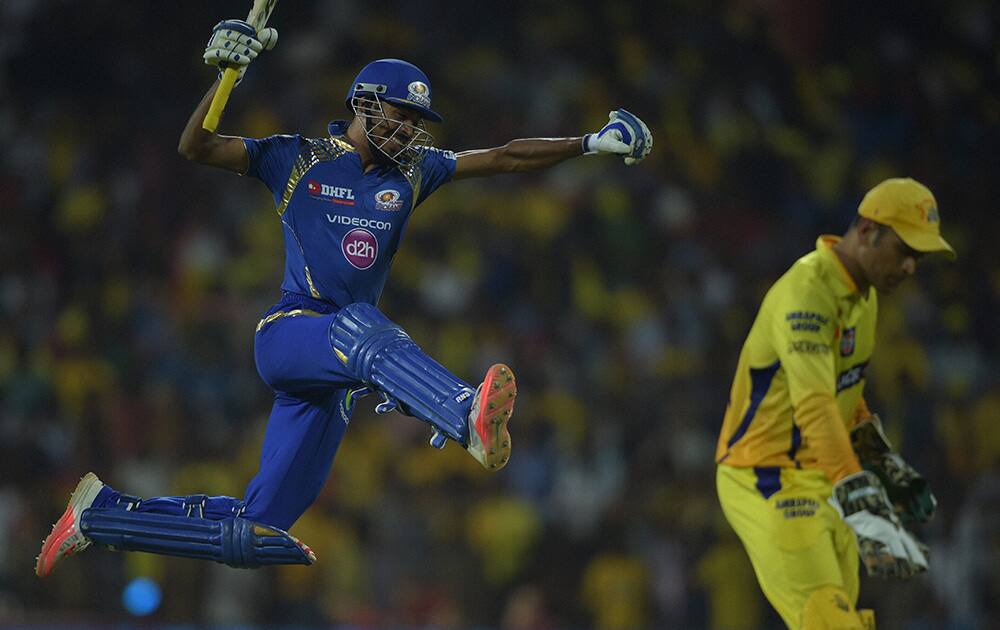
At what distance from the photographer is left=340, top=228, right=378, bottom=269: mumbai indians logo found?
5.74 m

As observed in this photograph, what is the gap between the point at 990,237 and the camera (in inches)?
453

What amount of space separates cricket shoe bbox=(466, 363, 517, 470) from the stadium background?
484cm

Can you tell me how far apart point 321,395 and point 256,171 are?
974 mm

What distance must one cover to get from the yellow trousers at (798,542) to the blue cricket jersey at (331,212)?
1.77m

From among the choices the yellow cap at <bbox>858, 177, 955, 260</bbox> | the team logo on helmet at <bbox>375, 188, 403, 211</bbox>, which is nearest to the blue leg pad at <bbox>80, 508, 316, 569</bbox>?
the team logo on helmet at <bbox>375, 188, 403, 211</bbox>

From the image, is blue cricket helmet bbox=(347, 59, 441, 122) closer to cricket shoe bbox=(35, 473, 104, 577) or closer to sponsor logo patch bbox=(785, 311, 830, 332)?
sponsor logo patch bbox=(785, 311, 830, 332)

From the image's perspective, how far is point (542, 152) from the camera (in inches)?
239

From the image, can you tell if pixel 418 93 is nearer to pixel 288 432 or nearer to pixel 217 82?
pixel 217 82

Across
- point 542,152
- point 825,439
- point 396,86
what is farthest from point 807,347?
point 396,86

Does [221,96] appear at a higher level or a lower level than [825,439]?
higher

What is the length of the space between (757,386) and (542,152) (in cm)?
139

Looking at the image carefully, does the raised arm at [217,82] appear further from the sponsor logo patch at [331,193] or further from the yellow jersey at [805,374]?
the yellow jersey at [805,374]

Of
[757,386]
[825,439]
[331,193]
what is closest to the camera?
[825,439]

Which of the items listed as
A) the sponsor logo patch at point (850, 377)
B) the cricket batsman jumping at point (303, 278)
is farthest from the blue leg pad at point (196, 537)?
the sponsor logo patch at point (850, 377)
